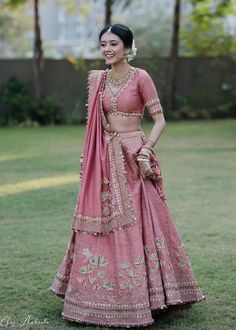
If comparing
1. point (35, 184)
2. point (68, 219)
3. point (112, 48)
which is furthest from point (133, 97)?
point (35, 184)

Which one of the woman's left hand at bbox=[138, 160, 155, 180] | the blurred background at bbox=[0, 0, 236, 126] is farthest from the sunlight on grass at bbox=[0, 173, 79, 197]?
the blurred background at bbox=[0, 0, 236, 126]

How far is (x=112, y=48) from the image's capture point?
14.1ft

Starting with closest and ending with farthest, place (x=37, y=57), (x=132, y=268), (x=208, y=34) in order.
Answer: (x=132, y=268) < (x=37, y=57) < (x=208, y=34)

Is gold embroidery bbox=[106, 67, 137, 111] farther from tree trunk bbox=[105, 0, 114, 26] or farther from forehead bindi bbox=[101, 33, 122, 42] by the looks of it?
tree trunk bbox=[105, 0, 114, 26]

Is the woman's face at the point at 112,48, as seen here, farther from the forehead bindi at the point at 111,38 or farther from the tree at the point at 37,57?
the tree at the point at 37,57

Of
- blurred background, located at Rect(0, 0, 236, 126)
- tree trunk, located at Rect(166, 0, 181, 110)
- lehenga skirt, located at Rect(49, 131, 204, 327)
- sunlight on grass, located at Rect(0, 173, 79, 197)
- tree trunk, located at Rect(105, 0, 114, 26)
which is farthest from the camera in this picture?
tree trunk, located at Rect(166, 0, 181, 110)

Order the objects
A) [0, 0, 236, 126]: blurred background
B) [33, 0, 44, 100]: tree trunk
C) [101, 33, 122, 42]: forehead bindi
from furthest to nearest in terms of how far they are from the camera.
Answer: [33, 0, 44, 100]: tree trunk
[0, 0, 236, 126]: blurred background
[101, 33, 122, 42]: forehead bindi

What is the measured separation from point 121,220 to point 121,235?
0.30 ft

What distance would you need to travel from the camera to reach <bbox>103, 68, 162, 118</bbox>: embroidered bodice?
A: 14.2ft

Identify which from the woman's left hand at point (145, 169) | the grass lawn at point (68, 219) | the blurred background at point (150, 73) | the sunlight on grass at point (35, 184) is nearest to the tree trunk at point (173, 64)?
the blurred background at point (150, 73)

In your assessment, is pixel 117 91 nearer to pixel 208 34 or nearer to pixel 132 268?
pixel 132 268

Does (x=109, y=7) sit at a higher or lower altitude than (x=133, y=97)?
lower

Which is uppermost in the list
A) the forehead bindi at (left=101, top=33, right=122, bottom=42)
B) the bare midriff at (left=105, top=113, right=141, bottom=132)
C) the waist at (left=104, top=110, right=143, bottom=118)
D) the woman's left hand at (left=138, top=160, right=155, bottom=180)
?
the forehead bindi at (left=101, top=33, right=122, bottom=42)

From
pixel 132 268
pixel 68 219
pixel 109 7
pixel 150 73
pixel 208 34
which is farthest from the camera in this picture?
pixel 208 34
